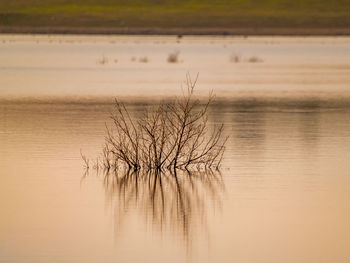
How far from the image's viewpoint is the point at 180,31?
73.8 metres

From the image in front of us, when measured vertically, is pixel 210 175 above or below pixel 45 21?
below

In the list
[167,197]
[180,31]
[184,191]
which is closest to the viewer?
[167,197]

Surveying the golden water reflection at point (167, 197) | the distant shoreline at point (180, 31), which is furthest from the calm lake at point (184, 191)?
the distant shoreline at point (180, 31)

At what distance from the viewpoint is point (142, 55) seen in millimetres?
44125

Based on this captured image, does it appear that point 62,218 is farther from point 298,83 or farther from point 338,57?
point 338,57

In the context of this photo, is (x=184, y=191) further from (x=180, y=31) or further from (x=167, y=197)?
(x=180, y=31)

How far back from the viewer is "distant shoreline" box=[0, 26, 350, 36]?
73375 millimetres

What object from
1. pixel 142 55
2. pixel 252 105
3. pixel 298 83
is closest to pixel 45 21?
pixel 142 55

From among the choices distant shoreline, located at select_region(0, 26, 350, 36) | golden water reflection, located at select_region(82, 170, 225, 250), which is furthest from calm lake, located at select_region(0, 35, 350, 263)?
distant shoreline, located at select_region(0, 26, 350, 36)

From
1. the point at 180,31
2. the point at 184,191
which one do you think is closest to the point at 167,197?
the point at 184,191

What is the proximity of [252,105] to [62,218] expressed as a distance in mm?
12625

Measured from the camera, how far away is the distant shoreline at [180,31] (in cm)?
7338

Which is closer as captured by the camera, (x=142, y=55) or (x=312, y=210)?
(x=312, y=210)

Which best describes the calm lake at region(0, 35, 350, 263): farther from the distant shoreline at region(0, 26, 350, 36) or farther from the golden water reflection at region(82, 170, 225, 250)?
the distant shoreline at region(0, 26, 350, 36)
